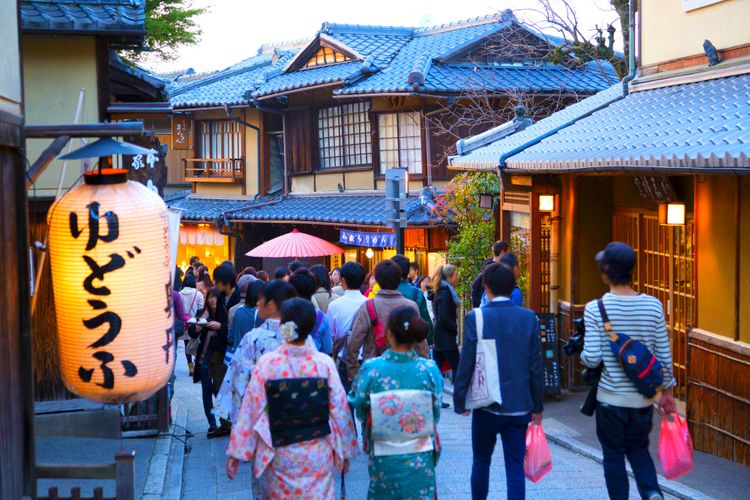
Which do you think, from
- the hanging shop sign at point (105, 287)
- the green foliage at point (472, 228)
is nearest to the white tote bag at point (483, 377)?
the hanging shop sign at point (105, 287)

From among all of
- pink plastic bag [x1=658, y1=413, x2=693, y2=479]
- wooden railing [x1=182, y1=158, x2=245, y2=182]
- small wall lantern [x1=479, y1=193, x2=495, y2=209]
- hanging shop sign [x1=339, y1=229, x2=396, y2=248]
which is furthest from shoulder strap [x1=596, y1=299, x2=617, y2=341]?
wooden railing [x1=182, y1=158, x2=245, y2=182]

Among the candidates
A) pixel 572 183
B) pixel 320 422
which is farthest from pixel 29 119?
pixel 572 183

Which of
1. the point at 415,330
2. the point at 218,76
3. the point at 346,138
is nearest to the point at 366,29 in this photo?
the point at 346,138

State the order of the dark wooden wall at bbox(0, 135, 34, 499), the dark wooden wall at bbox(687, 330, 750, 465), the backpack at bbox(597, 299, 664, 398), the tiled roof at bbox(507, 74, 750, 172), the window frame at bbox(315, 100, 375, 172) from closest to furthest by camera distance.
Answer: the dark wooden wall at bbox(0, 135, 34, 499) → the backpack at bbox(597, 299, 664, 398) → the tiled roof at bbox(507, 74, 750, 172) → the dark wooden wall at bbox(687, 330, 750, 465) → the window frame at bbox(315, 100, 375, 172)

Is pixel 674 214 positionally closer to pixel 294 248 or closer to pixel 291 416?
pixel 291 416

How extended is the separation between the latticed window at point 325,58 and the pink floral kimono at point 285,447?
21.2 metres

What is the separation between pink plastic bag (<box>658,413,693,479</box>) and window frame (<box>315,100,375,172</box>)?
18599 mm

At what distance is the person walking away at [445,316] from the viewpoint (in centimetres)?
1170

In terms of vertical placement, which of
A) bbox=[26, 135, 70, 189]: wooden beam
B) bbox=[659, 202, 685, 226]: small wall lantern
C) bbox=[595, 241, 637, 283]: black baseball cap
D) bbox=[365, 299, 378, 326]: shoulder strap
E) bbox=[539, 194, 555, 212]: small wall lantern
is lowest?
bbox=[365, 299, 378, 326]: shoulder strap

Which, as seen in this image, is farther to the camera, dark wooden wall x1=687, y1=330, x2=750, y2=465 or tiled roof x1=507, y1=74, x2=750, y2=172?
dark wooden wall x1=687, y1=330, x2=750, y2=465

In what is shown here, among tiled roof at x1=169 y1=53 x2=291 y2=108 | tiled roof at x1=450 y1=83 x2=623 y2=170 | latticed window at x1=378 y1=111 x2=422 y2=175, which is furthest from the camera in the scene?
tiled roof at x1=169 y1=53 x2=291 y2=108

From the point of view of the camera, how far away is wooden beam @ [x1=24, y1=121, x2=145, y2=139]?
6.25 metres

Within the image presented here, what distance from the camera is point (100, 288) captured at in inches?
241

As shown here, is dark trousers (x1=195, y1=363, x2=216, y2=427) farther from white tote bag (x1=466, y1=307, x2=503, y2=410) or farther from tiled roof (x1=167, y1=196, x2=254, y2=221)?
tiled roof (x1=167, y1=196, x2=254, y2=221)
